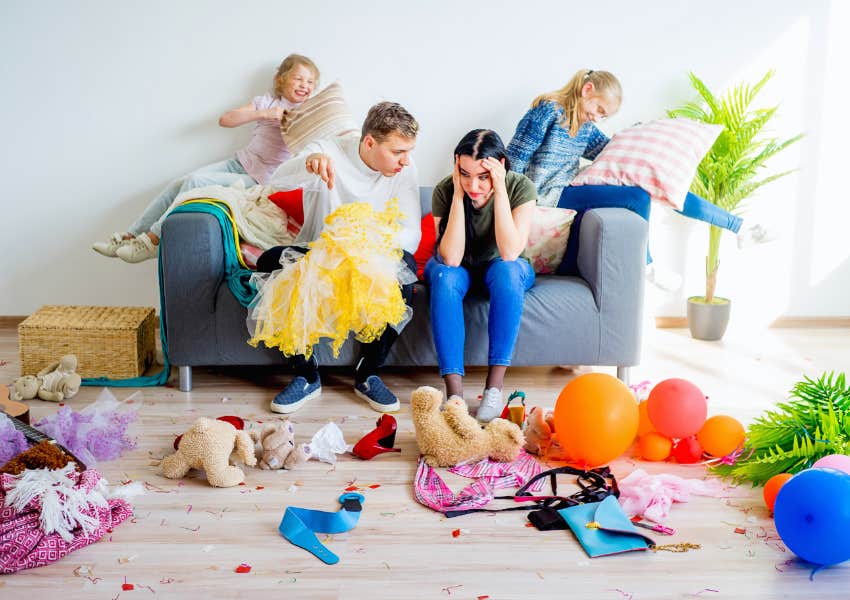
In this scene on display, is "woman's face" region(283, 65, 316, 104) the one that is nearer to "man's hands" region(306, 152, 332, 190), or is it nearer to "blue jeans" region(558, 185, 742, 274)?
"man's hands" region(306, 152, 332, 190)

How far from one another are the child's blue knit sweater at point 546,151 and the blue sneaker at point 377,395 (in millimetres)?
1040

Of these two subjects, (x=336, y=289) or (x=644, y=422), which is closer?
(x=644, y=422)

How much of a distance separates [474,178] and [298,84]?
109 cm

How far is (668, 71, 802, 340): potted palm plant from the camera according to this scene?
354 centimetres

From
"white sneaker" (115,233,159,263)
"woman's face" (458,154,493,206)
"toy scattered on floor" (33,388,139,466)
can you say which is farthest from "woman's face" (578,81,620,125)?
"toy scattered on floor" (33,388,139,466)

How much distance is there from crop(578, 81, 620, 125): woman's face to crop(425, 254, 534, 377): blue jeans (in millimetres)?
936

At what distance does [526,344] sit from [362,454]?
796 mm

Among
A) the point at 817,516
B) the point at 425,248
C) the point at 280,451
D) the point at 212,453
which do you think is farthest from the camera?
the point at 425,248

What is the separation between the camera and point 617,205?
10.6 feet

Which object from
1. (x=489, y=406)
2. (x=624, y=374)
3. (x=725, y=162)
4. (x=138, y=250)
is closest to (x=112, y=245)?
(x=138, y=250)

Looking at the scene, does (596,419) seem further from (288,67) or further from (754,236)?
(288,67)

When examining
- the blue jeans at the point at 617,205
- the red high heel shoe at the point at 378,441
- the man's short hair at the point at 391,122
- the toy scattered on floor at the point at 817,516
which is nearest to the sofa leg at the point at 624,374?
the blue jeans at the point at 617,205

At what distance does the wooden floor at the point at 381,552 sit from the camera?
68.4 inches

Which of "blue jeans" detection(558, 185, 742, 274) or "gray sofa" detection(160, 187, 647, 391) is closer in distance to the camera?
"gray sofa" detection(160, 187, 647, 391)
